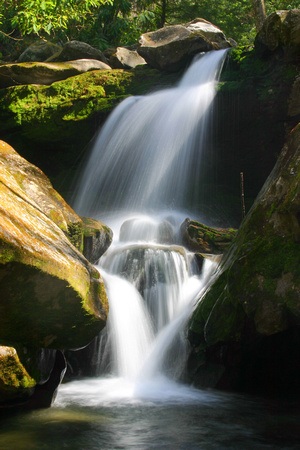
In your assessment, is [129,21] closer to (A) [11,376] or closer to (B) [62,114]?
(B) [62,114]

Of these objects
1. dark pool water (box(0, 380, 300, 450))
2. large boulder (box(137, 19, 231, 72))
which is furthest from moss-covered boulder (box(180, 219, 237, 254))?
large boulder (box(137, 19, 231, 72))

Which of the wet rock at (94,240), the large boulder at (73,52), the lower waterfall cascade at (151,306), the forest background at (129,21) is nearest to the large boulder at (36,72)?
the large boulder at (73,52)

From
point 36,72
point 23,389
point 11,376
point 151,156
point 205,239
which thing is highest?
point 36,72

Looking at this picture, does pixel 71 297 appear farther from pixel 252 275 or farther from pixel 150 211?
pixel 150 211

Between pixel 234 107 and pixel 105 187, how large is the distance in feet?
14.1

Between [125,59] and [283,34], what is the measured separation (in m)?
6.67

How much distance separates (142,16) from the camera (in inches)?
736

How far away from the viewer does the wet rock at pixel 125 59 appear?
50.8 feet

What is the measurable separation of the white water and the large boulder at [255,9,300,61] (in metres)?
2.00

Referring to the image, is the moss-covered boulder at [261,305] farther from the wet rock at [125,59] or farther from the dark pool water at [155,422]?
the wet rock at [125,59]

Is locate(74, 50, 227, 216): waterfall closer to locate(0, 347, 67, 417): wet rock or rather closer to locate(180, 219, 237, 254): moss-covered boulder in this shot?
locate(180, 219, 237, 254): moss-covered boulder

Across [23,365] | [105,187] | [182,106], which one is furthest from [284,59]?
[23,365]

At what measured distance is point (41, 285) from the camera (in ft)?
12.3

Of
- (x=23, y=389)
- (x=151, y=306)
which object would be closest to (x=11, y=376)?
(x=23, y=389)
